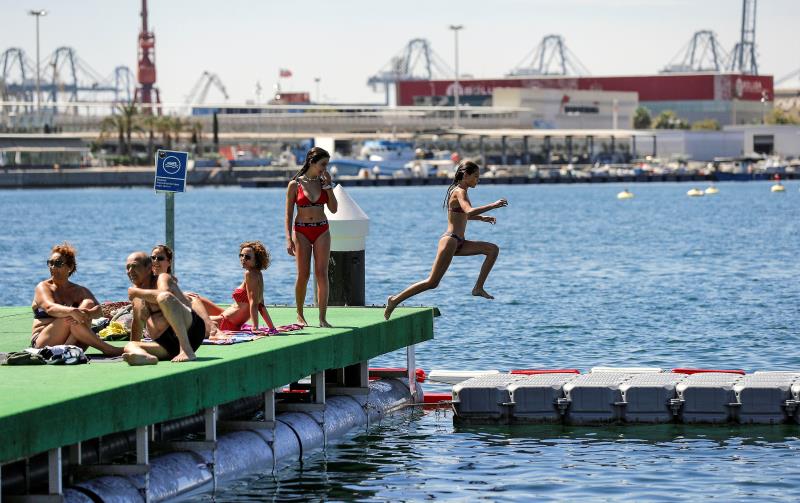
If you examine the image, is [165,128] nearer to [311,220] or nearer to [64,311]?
[311,220]

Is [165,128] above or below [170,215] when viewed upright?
above

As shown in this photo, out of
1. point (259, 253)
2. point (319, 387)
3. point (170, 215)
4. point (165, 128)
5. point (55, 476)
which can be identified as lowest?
point (319, 387)

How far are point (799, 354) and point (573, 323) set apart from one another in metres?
7.97

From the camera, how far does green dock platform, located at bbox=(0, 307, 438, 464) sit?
12.0 m

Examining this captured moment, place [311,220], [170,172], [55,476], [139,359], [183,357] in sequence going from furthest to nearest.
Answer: [170,172], [311,220], [183,357], [139,359], [55,476]

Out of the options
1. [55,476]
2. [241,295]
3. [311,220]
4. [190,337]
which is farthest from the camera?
[311,220]

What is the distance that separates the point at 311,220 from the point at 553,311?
75.4 feet

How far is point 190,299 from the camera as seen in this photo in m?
16.3

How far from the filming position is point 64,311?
50.1 ft

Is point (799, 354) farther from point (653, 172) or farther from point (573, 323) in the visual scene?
point (653, 172)

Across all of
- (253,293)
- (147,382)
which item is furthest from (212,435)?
(253,293)

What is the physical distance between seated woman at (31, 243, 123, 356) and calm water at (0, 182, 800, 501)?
2061mm

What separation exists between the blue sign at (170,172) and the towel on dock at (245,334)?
101 inches

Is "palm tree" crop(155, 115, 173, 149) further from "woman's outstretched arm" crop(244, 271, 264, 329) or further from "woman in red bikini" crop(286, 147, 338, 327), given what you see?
"woman's outstretched arm" crop(244, 271, 264, 329)
